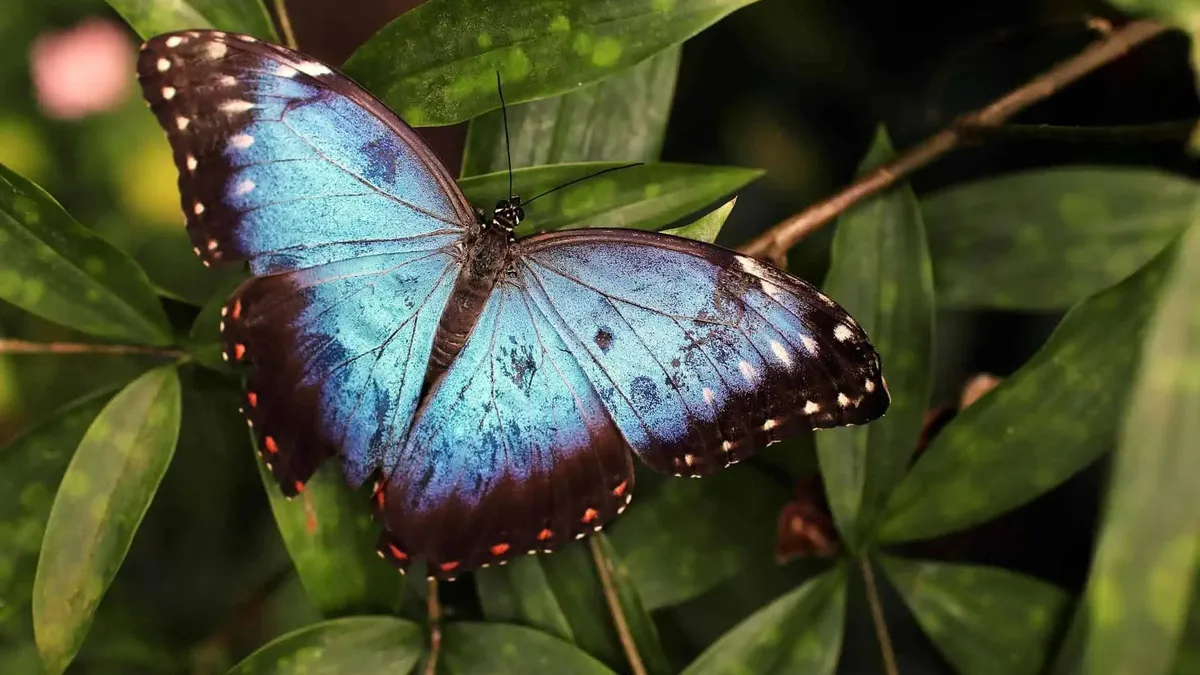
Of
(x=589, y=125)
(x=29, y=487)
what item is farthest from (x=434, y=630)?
(x=589, y=125)

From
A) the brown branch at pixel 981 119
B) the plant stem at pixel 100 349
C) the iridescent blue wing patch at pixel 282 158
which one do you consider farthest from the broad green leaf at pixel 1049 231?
the plant stem at pixel 100 349

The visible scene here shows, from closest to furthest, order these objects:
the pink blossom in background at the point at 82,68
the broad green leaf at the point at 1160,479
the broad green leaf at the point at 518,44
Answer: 1. the broad green leaf at the point at 1160,479
2. the broad green leaf at the point at 518,44
3. the pink blossom in background at the point at 82,68

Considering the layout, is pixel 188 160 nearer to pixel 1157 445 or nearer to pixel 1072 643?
pixel 1157 445

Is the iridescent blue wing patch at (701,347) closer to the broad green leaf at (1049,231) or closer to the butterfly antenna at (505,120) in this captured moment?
the butterfly antenna at (505,120)

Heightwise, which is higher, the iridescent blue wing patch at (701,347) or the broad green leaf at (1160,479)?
the iridescent blue wing patch at (701,347)

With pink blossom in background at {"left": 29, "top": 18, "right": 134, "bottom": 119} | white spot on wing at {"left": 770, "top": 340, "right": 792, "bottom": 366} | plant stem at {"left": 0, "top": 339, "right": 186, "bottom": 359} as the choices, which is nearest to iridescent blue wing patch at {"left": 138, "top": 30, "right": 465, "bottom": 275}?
plant stem at {"left": 0, "top": 339, "right": 186, "bottom": 359}

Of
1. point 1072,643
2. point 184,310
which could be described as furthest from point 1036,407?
point 184,310

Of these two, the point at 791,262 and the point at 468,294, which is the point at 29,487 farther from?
the point at 791,262
